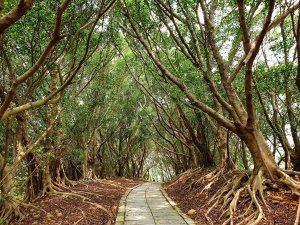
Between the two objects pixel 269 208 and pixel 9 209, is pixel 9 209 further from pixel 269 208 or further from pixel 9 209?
pixel 269 208

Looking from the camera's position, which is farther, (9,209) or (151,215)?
(151,215)

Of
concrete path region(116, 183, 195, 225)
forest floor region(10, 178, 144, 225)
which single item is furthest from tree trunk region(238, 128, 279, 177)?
forest floor region(10, 178, 144, 225)

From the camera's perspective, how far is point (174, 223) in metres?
6.20

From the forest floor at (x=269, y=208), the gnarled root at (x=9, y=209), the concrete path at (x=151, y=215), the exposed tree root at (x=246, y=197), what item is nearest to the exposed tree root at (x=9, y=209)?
the gnarled root at (x=9, y=209)

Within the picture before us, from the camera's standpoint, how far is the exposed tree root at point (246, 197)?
5.80 meters

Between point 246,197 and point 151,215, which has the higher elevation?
point 246,197

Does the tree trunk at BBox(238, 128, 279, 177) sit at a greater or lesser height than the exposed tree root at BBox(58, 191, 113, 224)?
greater

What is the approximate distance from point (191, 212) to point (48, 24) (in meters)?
5.97

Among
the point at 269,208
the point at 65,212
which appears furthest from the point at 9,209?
the point at 269,208

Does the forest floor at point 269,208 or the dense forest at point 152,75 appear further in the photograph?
the dense forest at point 152,75

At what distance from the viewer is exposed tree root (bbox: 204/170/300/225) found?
580 cm

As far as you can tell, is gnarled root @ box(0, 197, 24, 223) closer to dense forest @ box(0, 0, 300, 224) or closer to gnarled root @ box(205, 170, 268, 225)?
dense forest @ box(0, 0, 300, 224)

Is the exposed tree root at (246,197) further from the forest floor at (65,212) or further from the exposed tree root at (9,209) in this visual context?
the exposed tree root at (9,209)

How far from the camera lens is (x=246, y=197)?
679 centimetres
